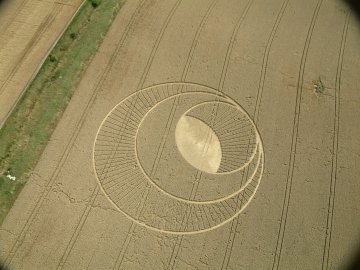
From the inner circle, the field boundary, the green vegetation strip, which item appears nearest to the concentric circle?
the inner circle

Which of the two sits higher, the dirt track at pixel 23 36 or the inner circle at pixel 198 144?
the dirt track at pixel 23 36

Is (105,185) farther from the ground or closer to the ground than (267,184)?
closer to the ground

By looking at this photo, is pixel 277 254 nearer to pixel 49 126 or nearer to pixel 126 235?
pixel 126 235

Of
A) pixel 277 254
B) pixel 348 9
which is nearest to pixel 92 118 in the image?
pixel 277 254

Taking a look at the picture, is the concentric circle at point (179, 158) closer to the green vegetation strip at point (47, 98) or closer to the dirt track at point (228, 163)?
the dirt track at point (228, 163)

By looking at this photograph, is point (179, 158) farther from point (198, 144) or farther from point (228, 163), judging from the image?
point (228, 163)

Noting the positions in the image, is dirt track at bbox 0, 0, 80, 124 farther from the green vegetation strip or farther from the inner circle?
the inner circle

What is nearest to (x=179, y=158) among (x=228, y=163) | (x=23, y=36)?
(x=228, y=163)

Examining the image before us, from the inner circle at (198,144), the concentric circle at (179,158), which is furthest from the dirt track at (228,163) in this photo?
the inner circle at (198,144)
